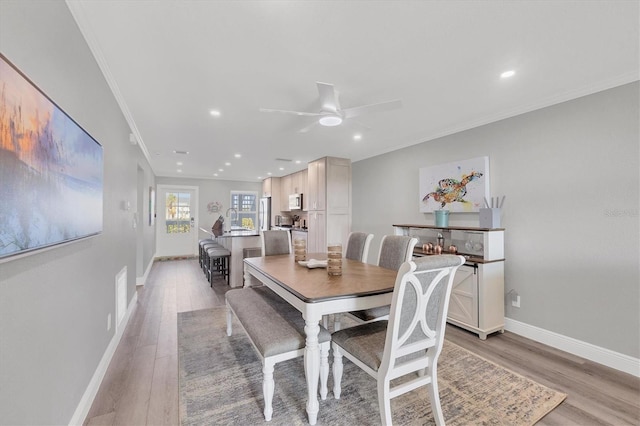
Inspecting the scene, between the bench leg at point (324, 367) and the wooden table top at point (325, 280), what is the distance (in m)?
0.38

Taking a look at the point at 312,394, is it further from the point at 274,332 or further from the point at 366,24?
the point at 366,24

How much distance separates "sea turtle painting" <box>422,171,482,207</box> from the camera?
3491 mm

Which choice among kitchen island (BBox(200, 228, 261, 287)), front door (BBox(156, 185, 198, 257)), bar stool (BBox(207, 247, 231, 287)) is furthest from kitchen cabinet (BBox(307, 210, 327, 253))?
front door (BBox(156, 185, 198, 257))

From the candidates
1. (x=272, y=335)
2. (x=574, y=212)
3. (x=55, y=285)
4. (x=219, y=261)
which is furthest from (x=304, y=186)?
(x=55, y=285)

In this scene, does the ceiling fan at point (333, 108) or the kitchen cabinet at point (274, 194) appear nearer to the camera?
the ceiling fan at point (333, 108)

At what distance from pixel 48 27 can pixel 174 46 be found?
73cm

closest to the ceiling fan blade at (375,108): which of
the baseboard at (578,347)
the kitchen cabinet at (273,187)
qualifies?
the baseboard at (578,347)

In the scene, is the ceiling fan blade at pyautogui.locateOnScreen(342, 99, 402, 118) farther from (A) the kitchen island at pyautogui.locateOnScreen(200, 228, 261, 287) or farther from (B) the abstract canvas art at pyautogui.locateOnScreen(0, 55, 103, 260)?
(A) the kitchen island at pyautogui.locateOnScreen(200, 228, 261, 287)

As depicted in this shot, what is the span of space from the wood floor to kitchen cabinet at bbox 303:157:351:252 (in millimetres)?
2808

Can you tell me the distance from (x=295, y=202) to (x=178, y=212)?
360 cm

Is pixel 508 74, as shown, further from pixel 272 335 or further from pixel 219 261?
pixel 219 261

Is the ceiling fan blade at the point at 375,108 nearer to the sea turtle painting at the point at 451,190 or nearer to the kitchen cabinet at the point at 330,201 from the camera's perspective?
the sea turtle painting at the point at 451,190

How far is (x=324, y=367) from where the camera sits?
6.09ft

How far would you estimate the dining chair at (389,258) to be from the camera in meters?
2.31
